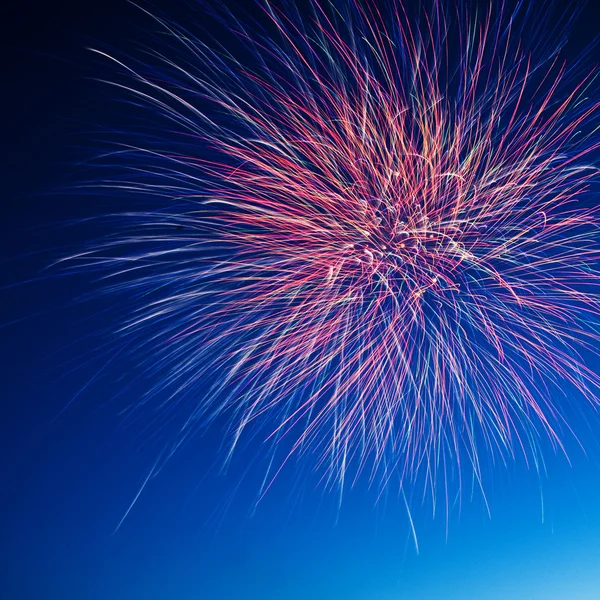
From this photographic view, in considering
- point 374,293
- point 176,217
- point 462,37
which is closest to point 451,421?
point 374,293

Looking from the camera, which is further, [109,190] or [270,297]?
[109,190]

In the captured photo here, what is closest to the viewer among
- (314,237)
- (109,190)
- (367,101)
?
(367,101)

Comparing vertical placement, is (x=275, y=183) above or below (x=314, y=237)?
above

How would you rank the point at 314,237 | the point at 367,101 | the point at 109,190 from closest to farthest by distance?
1. the point at 367,101
2. the point at 314,237
3. the point at 109,190

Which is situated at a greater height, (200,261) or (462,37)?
(462,37)

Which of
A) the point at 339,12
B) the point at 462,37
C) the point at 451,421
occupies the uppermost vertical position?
the point at 339,12

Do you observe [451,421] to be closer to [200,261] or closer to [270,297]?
[270,297]

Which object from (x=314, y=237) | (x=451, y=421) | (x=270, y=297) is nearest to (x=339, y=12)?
(x=314, y=237)

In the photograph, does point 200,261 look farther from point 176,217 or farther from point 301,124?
point 301,124

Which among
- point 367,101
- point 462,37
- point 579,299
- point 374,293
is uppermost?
point 462,37

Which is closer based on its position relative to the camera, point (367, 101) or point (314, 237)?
point (367, 101)
